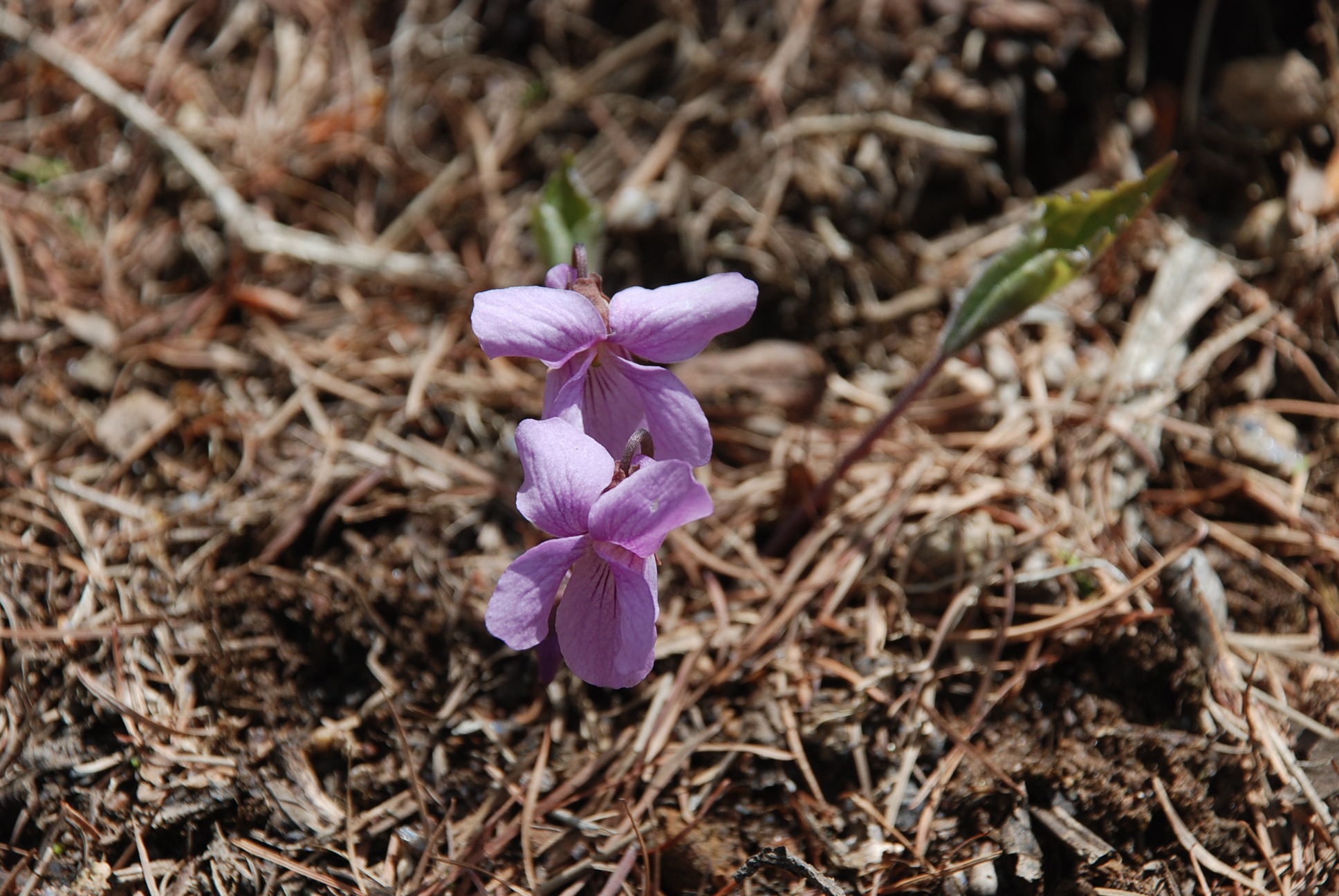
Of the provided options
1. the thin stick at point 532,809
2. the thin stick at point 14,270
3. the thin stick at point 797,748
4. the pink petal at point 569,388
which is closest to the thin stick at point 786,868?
the thin stick at point 797,748

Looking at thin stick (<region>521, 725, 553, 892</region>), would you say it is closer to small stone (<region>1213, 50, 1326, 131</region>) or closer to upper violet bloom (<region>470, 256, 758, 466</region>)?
upper violet bloom (<region>470, 256, 758, 466</region>)

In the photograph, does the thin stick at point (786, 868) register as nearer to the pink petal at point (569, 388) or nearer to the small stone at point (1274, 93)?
the pink petal at point (569, 388)

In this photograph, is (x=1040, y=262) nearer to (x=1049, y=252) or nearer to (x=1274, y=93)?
(x=1049, y=252)

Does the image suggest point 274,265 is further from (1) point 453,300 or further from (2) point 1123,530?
(2) point 1123,530

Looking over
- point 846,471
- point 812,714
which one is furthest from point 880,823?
point 846,471

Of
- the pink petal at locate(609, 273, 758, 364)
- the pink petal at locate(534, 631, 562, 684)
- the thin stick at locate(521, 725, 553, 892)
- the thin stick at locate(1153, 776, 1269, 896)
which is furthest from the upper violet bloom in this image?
the thin stick at locate(1153, 776, 1269, 896)

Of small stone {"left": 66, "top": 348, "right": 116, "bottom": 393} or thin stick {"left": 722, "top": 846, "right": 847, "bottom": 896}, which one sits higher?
small stone {"left": 66, "top": 348, "right": 116, "bottom": 393}
